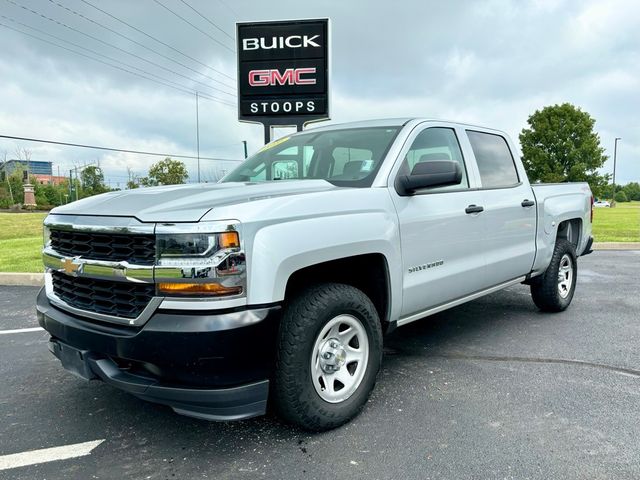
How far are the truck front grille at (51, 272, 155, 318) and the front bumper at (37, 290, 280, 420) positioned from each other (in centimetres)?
10

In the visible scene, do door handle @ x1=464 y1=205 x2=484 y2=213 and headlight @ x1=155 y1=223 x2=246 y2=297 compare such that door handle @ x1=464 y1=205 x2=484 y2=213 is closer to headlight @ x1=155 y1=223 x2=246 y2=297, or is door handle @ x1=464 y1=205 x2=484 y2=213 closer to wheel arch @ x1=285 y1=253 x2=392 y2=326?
wheel arch @ x1=285 y1=253 x2=392 y2=326

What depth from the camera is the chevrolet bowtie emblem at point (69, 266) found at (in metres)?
2.68

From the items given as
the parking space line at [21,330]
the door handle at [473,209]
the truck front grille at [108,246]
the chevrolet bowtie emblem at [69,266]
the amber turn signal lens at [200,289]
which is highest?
the door handle at [473,209]

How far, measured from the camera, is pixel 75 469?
8.24 feet

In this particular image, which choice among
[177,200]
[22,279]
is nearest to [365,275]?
[177,200]

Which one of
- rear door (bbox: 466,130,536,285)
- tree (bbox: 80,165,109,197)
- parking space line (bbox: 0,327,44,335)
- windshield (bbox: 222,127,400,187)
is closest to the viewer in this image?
windshield (bbox: 222,127,400,187)

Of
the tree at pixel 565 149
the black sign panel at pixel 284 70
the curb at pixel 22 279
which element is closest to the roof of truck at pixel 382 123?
the curb at pixel 22 279

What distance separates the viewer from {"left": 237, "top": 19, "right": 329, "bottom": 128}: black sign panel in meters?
12.3

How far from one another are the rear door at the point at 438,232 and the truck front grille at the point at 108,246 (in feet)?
5.28

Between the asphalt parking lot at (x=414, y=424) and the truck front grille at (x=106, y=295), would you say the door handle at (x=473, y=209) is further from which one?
the truck front grille at (x=106, y=295)

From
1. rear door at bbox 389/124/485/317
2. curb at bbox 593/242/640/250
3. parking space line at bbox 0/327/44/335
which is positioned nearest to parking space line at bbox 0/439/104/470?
rear door at bbox 389/124/485/317

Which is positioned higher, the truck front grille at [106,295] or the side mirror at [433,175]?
the side mirror at [433,175]

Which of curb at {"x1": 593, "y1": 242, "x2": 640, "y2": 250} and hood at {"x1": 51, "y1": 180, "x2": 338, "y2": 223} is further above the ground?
hood at {"x1": 51, "y1": 180, "x2": 338, "y2": 223}

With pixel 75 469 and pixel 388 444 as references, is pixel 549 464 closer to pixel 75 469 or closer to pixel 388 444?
pixel 388 444
